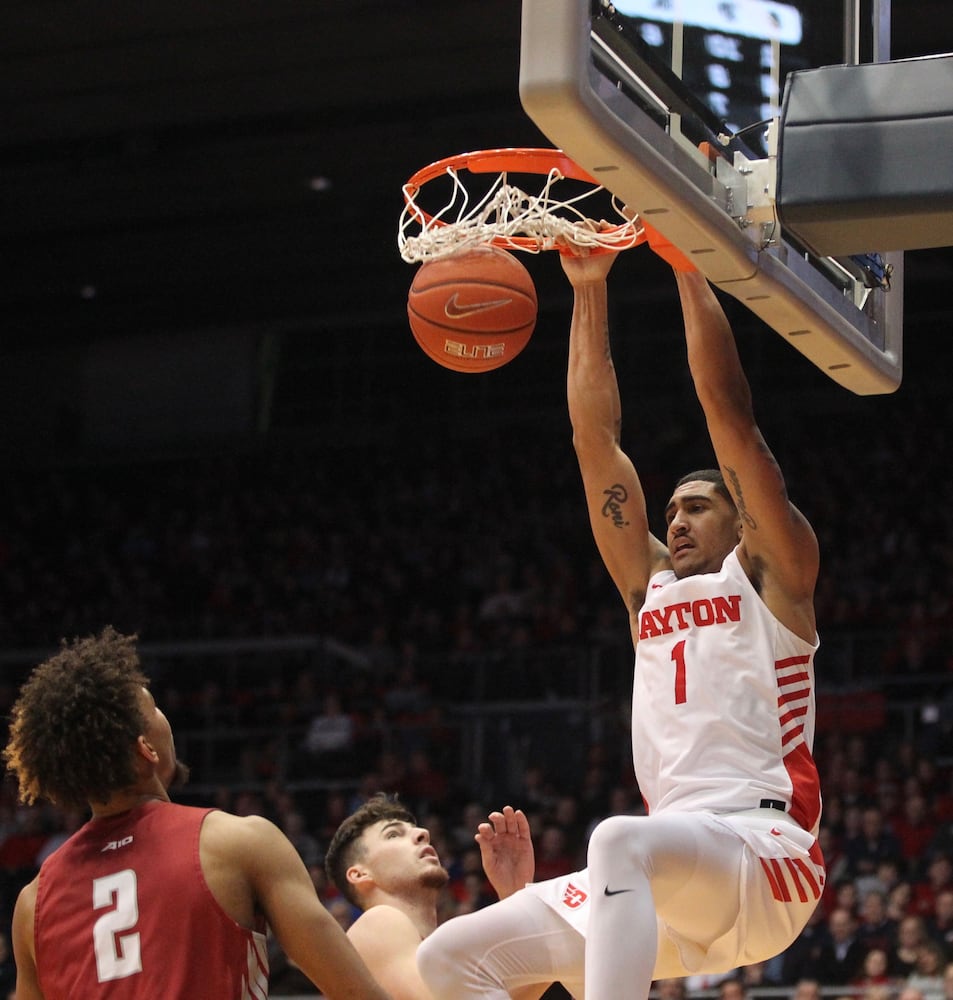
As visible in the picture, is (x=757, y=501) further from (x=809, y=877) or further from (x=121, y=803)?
(x=121, y=803)

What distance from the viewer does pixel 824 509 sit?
17.2 metres

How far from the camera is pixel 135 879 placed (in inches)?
126

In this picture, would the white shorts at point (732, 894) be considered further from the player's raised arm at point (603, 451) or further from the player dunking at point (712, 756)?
the player's raised arm at point (603, 451)

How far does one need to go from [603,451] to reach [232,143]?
1293cm

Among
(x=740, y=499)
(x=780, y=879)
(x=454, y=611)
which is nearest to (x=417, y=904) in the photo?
(x=780, y=879)

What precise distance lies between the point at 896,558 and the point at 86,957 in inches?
538

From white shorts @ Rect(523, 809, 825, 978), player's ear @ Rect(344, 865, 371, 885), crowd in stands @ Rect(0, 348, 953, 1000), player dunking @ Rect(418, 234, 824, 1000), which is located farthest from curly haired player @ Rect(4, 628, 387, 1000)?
crowd in stands @ Rect(0, 348, 953, 1000)

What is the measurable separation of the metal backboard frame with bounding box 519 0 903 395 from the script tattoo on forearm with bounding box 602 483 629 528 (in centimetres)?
65

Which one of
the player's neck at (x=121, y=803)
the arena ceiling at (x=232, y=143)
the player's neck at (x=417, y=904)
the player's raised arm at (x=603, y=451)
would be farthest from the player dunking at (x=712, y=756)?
the arena ceiling at (x=232, y=143)

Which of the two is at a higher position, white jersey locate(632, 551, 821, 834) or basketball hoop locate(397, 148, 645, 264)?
basketball hoop locate(397, 148, 645, 264)

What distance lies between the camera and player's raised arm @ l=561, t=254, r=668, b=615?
189 inches

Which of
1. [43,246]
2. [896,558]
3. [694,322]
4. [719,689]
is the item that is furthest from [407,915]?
[43,246]

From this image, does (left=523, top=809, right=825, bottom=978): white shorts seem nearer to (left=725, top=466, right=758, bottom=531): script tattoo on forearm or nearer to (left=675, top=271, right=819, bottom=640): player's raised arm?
(left=675, top=271, right=819, bottom=640): player's raised arm

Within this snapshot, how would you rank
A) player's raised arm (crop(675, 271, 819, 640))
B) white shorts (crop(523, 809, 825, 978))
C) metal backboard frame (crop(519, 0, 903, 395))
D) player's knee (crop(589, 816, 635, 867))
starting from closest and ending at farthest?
metal backboard frame (crop(519, 0, 903, 395)), player's knee (crop(589, 816, 635, 867)), white shorts (crop(523, 809, 825, 978)), player's raised arm (crop(675, 271, 819, 640))
